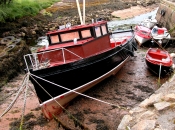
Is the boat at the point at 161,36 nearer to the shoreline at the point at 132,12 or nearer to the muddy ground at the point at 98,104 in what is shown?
the muddy ground at the point at 98,104

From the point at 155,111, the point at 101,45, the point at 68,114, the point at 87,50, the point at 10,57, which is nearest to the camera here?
the point at 155,111

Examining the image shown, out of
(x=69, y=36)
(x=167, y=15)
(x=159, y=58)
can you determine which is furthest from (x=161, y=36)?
(x=69, y=36)

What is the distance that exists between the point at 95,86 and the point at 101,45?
2.05m

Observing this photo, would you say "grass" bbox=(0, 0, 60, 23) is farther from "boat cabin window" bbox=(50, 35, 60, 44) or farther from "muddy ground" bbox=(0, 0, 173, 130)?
"boat cabin window" bbox=(50, 35, 60, 44)

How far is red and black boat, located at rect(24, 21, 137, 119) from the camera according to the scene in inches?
345

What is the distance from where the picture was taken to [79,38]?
1091 centimetres

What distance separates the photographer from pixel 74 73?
371 inches

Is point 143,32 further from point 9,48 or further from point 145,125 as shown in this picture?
point 145,125

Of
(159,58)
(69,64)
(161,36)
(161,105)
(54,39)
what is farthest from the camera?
(161,36)

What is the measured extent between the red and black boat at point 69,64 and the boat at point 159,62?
166cm

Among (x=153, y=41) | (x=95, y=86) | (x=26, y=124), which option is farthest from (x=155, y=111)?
(x=153, y=41)

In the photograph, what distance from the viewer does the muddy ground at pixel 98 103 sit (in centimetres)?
865

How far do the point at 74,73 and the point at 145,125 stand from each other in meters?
4.33

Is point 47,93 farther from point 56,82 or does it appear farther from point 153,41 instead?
point 153,41
